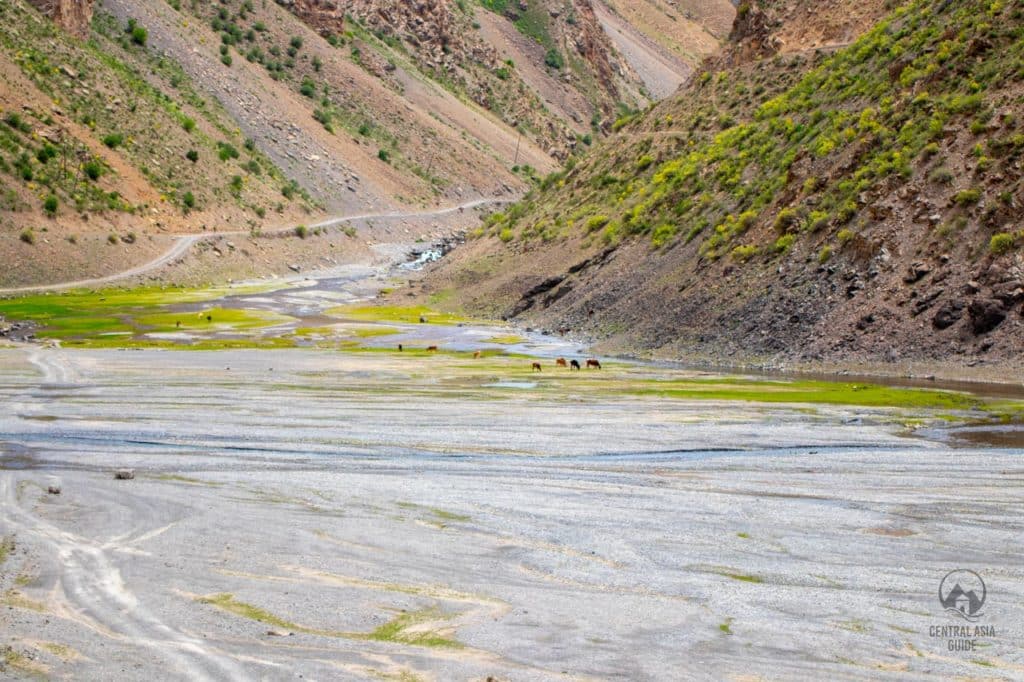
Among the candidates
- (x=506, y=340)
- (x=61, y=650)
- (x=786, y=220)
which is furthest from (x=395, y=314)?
(x=61, y=650)

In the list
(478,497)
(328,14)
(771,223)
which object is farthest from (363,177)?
(478,497)

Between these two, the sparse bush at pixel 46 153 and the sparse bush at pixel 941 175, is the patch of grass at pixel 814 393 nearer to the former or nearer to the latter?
the sparse bush at pixel 941 175

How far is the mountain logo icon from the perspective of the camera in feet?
47.0

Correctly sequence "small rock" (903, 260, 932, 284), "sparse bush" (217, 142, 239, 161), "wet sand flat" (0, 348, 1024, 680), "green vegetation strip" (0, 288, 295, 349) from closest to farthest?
"wet sand flat" (0, 348, 1024, 680), "small rock" (903, 260, 932, 284), "green vegetation strip" (0, 288, 295, 349), "sparse bush" (217, 142, 239, 161)

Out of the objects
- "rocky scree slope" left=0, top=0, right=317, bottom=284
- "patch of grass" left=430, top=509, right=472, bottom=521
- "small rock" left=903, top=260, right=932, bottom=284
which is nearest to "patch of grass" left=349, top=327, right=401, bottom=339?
"small rock" left=903, top=260, right=932, bottom=284

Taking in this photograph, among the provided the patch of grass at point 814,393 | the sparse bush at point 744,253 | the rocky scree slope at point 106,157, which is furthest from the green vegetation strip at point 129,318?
the patch of grass at point 814,393

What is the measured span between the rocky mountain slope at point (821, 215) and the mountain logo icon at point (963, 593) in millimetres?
22503

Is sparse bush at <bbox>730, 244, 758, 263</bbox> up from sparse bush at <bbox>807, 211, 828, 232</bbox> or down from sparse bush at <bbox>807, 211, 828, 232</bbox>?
down

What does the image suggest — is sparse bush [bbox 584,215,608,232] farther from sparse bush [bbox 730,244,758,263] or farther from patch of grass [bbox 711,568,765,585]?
patch of grass [bbox 711,568,765,585]

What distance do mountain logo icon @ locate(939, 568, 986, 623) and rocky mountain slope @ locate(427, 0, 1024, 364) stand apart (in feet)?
73.8

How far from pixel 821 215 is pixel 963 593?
33436 mm

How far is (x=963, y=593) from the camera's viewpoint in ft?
49.1

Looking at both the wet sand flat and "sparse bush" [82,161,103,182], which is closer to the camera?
the wet sand flat

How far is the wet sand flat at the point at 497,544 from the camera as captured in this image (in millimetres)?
13047
